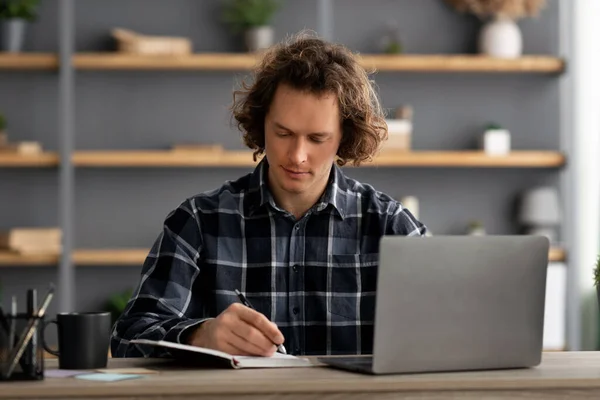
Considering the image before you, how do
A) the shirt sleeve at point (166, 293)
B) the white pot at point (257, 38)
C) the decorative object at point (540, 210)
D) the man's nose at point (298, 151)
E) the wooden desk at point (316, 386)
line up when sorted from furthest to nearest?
the decorative object at point (540, 210), the white pot at point (257, 38), the man's nose at point (298, 151), the shirt sleeve at point (166, 293), the wooden desk at point (316, 386)

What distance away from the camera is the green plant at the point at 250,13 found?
483cm

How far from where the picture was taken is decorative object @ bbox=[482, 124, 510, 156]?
4895 millimetres

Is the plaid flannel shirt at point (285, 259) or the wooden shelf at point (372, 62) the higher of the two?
the wooden shelf at point (372, 62)

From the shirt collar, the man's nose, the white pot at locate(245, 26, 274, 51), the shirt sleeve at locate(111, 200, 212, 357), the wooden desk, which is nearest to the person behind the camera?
the wooden desk

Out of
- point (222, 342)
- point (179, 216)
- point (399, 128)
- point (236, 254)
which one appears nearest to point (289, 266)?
point (236, 254)

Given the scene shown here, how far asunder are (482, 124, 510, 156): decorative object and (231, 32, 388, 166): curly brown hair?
243cm

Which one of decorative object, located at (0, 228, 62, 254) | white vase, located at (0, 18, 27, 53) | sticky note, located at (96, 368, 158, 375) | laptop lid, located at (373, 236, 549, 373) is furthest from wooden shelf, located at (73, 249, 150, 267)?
laptop lid, located at (373, 236, 549, 373)

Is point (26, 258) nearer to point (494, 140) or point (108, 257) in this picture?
point (108, 257)

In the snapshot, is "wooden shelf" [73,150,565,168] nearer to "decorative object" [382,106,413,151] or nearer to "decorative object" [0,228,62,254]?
"decorative object" [382,106,413,151]

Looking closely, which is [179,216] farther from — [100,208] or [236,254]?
[100,208]

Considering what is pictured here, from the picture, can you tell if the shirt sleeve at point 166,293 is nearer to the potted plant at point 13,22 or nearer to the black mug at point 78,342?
the black mug at point 78,342

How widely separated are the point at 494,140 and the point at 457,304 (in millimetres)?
3330

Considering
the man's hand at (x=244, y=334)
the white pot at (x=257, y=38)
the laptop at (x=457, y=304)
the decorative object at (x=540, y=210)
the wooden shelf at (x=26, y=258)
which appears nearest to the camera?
the laptop at (x=457, y=304)

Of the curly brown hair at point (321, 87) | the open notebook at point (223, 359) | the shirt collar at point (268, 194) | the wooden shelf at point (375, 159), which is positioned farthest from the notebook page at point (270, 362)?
the wooden shelf at point (375, 159)
